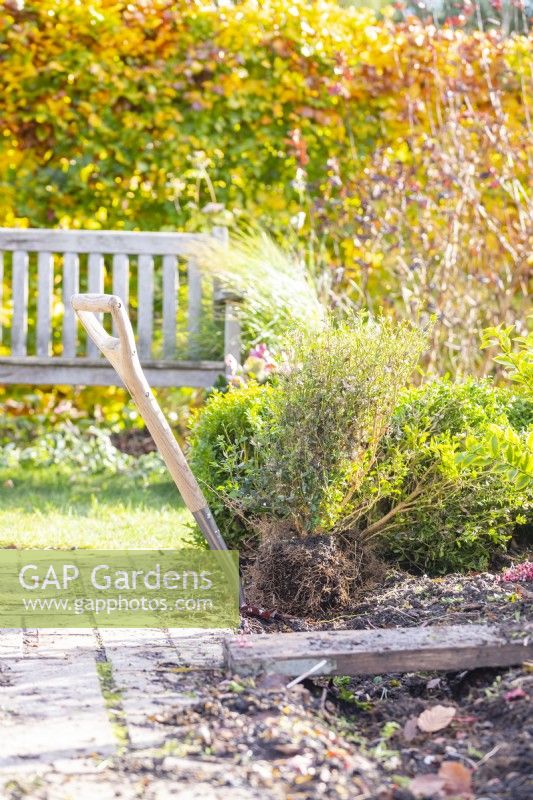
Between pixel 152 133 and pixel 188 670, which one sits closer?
pixel 188 670

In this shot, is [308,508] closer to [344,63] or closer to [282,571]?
[282,571]

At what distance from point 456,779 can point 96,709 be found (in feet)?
2.33

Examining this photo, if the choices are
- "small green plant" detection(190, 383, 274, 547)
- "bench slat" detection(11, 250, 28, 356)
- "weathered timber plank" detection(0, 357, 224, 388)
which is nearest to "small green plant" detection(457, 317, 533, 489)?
"small green plant" detection(190, 383, 274, 547)

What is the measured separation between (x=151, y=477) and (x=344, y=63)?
2.68 meters

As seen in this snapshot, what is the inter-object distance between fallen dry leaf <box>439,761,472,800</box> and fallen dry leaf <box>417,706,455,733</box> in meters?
0.19

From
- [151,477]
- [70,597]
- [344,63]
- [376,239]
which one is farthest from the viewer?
[344,63]

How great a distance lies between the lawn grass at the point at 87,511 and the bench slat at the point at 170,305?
0.65m

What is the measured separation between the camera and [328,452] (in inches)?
112

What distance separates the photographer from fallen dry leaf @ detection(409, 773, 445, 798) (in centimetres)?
178

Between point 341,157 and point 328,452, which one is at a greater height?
point 341,157

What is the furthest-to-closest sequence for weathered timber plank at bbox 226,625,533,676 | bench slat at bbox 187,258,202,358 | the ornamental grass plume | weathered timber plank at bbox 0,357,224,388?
bench slat at bbox 187,258,202,358 → weathered timber plank at bbox 0,357,224,388 → the ornamental grass plume → weathered timber plank at bbox 226,625,533,676

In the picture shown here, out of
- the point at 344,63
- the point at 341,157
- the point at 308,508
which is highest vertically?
the point at 344,63

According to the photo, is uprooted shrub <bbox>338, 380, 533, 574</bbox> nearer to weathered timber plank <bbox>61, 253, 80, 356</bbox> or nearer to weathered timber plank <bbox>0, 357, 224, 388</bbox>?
weathered timber plank <bbox>0, 357, 224, 388</bbox>

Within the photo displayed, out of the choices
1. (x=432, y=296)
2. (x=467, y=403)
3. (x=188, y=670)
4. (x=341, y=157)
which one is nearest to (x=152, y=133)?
(x=341, y=157)
